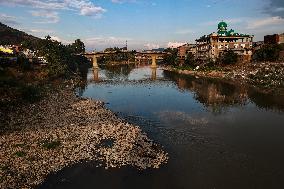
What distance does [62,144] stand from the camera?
3331 cm

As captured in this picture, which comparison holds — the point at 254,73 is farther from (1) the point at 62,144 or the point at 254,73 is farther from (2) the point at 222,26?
(1) the point at 62,144

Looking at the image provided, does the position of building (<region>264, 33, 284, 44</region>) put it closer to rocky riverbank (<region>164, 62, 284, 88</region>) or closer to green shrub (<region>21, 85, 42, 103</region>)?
rocky riverbank (<region>164, 62, 284, 88</region>)

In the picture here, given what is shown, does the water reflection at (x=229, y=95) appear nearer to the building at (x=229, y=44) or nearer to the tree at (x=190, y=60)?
the building at (x=229, y=44)

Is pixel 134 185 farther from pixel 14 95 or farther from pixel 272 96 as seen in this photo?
pixel 272 96

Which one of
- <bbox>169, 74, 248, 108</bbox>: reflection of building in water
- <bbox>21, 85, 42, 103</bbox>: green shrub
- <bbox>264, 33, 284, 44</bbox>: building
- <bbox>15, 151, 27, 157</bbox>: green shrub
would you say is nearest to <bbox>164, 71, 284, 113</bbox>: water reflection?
<bbox>169, 74, 248, 108</bbox>: reflection of building in water

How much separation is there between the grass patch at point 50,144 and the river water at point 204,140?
5.10 meters

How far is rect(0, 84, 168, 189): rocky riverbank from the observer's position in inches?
1089

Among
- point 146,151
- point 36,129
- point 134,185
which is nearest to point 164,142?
point 146,151

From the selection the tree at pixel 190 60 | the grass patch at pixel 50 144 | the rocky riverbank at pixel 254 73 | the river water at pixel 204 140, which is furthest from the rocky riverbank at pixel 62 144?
the tree at pixel 190 60

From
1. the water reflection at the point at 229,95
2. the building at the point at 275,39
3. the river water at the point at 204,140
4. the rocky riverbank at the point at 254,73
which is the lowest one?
the river water at the point at 204,140

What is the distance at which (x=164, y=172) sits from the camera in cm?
2759

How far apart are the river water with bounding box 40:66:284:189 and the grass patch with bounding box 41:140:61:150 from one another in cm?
510

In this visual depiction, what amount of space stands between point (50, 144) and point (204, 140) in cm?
1778

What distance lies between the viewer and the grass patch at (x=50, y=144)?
3217 cm
